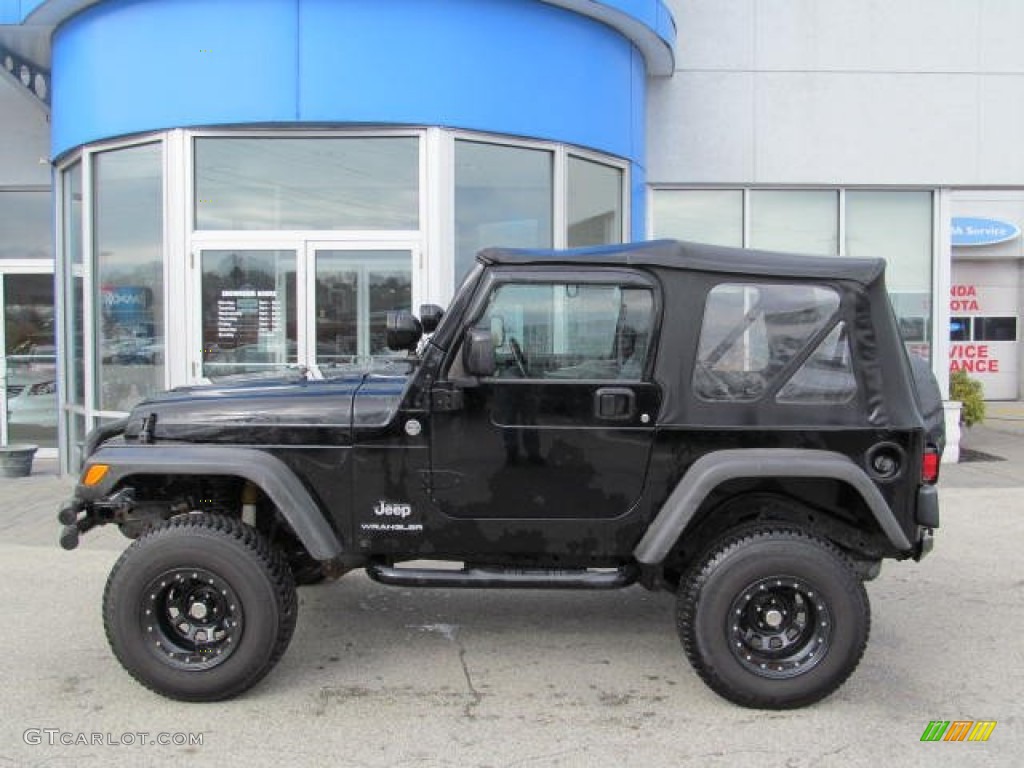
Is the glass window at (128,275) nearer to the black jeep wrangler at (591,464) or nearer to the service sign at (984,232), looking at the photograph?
the black jeep wrangler at (591,464)

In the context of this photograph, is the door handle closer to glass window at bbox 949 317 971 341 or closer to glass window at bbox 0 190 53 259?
glass window at bbox 0 190 53 259

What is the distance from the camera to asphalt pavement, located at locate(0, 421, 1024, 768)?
3.57m

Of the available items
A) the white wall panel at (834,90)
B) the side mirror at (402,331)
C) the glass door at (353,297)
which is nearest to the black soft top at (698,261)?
the side mirror at (402,331)

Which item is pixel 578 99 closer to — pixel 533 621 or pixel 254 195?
pixel 254 195

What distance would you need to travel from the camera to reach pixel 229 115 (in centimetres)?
780

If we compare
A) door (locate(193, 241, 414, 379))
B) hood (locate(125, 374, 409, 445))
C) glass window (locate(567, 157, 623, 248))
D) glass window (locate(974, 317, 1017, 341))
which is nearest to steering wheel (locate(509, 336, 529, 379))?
hood (locate(125, 374, 409, 445))

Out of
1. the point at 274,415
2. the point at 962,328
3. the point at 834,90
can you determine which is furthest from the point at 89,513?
the point at 962,328

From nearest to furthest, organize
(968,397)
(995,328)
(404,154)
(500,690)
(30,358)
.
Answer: (500,690) < (404,154) < (30,358) < (968,397) < (995,328)

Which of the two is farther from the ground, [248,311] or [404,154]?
[404,154]

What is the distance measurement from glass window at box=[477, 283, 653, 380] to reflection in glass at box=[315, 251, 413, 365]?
4139 mm

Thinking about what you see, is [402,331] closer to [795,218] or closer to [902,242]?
[795,218]

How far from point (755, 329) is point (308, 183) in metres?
5.23

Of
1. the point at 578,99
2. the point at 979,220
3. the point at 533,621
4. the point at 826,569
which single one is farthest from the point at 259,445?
the point at 979,220

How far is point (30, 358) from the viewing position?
1098 centimetres
